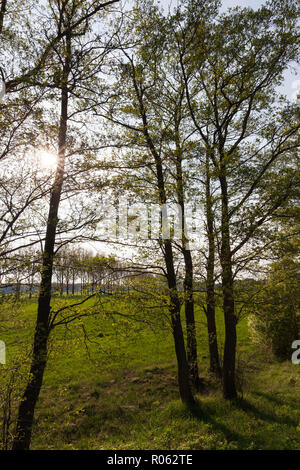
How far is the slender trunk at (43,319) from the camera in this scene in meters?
7.00

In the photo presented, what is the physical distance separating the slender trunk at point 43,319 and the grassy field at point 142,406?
1.71ft

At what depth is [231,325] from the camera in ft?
32.3

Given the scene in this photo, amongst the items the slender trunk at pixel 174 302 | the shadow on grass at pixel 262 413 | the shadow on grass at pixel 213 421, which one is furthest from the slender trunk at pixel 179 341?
the shadow on grass at pixel 262 413

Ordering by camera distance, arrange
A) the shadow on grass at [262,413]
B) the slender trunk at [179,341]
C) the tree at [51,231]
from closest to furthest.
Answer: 1. the tree at [51,231]
2. the shadow on grass at [262,413]
3. the slender trunk at [179,341]

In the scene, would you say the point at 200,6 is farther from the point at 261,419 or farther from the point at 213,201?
the point at 261,419

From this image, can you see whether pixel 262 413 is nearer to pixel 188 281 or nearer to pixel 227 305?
pixel 227 305

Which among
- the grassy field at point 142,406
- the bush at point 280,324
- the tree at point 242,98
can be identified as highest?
the tree at point 242,98

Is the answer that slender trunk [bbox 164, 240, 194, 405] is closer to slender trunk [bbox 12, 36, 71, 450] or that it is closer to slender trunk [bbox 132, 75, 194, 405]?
slender trunk [bbox 132, 75, 194, 405]

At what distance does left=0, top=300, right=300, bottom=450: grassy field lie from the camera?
7547mm

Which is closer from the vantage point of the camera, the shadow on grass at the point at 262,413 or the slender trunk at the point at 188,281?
the shadow on grass at the point at 262,413

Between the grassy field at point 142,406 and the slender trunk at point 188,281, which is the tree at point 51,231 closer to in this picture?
the grassy field at point 142,406

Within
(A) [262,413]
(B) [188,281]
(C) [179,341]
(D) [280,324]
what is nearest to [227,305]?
(B) [188,281]
